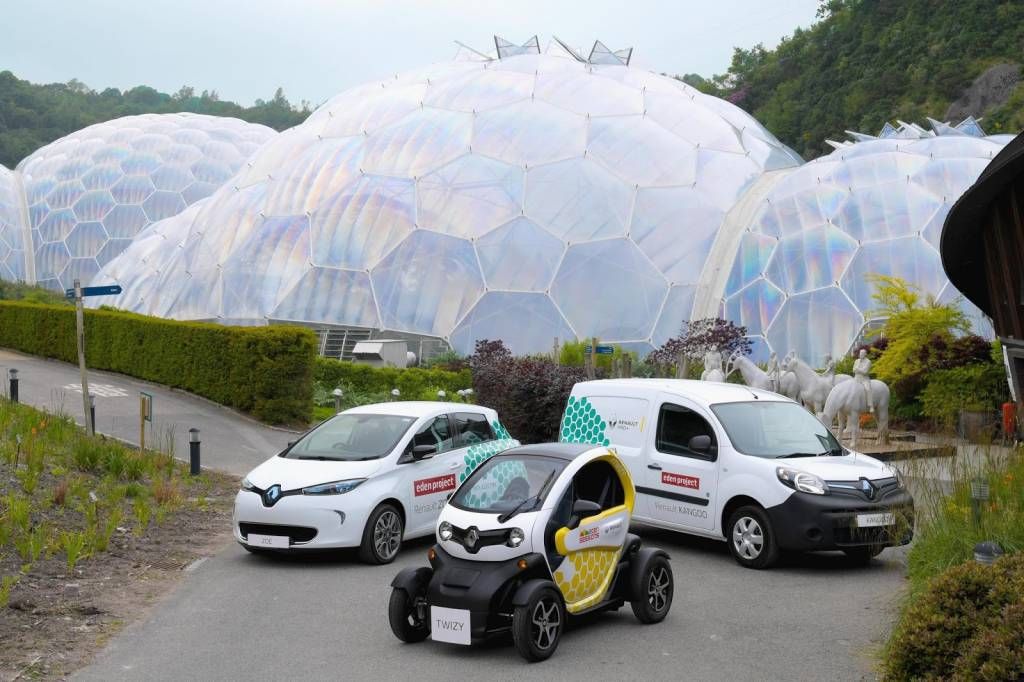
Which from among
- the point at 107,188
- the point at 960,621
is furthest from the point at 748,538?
the point at 107,188

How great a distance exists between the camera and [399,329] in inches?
1185

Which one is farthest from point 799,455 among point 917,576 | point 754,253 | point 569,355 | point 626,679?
point 754,253

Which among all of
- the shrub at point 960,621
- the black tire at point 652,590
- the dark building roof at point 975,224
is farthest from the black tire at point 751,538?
the dark building roof at point 975,224

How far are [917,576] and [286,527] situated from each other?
18.6ft

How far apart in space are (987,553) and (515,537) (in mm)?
2915

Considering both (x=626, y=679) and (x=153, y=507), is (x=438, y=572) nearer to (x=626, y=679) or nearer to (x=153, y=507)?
(x=626, y=679)

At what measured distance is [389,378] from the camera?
2591cm

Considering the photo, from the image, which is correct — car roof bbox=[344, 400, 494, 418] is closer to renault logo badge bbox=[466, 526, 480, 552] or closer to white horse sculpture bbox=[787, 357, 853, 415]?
renault logo badge bbox=[466, 526, 480, 552]

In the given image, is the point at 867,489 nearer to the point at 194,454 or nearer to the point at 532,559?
the point at 532,559

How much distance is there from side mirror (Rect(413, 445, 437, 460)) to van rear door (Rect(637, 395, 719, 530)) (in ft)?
7.10

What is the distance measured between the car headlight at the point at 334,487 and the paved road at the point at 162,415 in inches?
222

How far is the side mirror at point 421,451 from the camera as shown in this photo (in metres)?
11.3

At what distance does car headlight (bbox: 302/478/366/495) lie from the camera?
418 inches

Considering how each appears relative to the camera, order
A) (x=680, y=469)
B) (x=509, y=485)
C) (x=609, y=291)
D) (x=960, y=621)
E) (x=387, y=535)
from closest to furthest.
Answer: (x=960, y=621) → (x=509, y=485) → (x=387, y=535) → (x=680, y=469) → (x=609, y=291)
